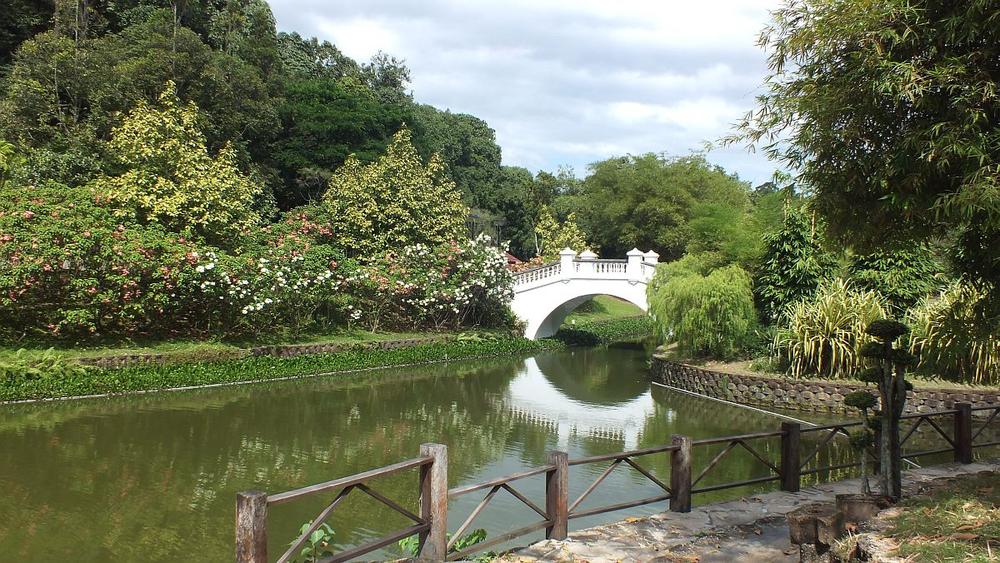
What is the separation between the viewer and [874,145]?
528 cm

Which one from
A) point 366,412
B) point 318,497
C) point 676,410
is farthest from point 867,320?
point 318,497

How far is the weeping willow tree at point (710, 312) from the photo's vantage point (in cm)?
1589

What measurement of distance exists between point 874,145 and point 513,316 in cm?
2016

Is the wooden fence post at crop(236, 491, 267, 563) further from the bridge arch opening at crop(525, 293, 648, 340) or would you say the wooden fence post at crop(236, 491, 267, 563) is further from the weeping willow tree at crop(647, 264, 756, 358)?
the bridge arch opening at crop(525, 293, 648, 340)

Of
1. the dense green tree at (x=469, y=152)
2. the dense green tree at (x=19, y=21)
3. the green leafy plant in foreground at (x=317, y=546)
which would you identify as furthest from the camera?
the dense green tree at (x=469, y=152)

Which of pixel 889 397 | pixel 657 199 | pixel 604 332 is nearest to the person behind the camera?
pixel 889 397

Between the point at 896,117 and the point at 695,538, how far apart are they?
3.38 meters

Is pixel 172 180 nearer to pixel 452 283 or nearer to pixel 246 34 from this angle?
pixel 452 283

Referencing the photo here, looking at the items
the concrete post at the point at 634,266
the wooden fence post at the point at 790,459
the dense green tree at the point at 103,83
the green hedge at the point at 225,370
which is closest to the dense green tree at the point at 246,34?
the dense green tree at the point at 103,83

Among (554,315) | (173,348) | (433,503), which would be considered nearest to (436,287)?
(554,315)

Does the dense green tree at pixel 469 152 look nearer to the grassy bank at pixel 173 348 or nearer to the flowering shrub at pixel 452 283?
the flowering shrub at pixel 452 283

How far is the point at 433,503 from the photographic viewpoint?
491 centimetres

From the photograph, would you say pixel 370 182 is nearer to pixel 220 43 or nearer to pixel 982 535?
pixel 220 43

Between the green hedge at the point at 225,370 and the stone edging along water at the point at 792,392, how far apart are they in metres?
7.41
